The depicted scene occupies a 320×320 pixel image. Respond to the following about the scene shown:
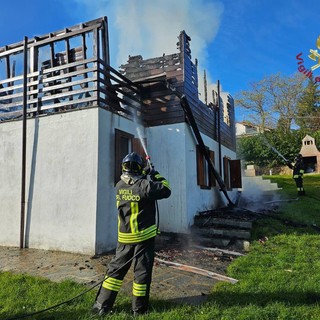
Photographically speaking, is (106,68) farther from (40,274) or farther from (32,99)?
(40,274)

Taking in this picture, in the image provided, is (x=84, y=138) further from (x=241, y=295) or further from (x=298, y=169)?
(x=298, y=169)

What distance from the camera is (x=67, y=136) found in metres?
8.24

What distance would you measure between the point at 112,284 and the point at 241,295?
6.58 feet

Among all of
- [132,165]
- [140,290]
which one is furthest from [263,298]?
[132,165]

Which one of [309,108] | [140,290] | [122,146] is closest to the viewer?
[140,290]

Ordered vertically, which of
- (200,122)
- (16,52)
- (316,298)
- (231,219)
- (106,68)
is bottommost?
Result: (316,298)

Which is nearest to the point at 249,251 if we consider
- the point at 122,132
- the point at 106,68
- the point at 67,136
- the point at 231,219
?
the point at 231,219

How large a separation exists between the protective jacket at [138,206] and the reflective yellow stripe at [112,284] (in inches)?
19.7

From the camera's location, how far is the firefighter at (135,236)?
13.6ft

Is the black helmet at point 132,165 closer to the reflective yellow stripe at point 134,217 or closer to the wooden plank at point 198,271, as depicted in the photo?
the reflective yellow stripe at point 134,217

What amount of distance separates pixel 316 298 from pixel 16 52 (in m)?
9.89

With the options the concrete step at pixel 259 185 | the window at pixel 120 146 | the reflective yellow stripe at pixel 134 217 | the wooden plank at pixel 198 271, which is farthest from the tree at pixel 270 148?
the reflective yellow stripe at pixel 134 217

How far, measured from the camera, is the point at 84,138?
8.02 metres

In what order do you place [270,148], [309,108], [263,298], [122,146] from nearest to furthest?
[263,298]
[122,146]
[270,148]
[309,108]
